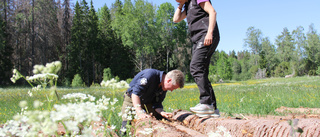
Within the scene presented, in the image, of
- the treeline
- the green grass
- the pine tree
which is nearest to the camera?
the green grass

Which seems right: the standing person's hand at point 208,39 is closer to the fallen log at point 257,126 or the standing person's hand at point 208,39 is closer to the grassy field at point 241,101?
the fallen log at point 257,126

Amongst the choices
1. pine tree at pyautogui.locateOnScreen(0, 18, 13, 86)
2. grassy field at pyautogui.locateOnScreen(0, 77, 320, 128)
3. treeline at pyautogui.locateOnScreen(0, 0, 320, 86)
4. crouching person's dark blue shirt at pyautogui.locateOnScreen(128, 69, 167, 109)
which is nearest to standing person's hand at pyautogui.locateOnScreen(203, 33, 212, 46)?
crouching person's dark blue shirt at pyautogui.locateOnScreen(128, 69, 167, 109)

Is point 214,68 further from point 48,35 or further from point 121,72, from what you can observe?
point 48,35

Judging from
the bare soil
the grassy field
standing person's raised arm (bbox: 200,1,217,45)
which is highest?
standing person's raised arm (bbox: 200,1,217,45)

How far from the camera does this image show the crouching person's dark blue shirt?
10.0 ft

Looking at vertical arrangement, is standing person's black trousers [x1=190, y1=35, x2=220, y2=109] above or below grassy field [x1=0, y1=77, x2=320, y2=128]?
above

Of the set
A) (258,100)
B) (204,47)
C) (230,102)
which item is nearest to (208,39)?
(204,47)

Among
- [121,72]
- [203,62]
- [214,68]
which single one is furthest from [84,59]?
[203,62]

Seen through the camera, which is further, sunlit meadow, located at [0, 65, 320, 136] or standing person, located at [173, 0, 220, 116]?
sunlit meadow, located at [0, 65, 320, 136]

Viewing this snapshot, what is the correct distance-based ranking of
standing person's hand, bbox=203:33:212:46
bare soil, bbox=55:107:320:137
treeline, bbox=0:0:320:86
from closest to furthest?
bare soil, bbox=55:107:320:137, standing person's hand, bbox=203:33:212:46, treeline, bbox=0:0:320:86

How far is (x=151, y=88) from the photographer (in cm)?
330

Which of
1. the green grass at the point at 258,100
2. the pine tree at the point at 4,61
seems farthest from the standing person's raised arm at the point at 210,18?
the pine tree at the point at 4,61

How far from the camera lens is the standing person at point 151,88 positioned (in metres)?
3.01

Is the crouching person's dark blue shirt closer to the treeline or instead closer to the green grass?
the green grass
